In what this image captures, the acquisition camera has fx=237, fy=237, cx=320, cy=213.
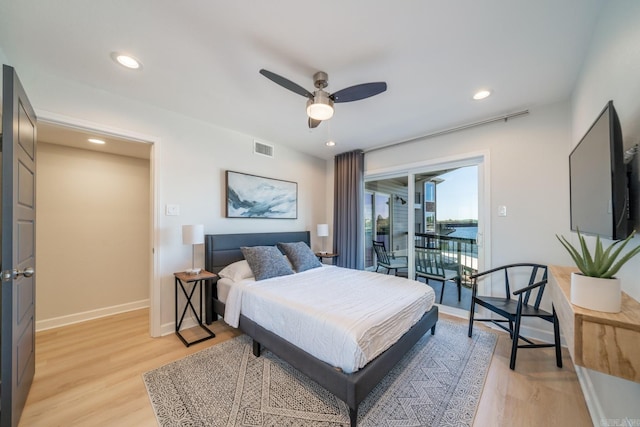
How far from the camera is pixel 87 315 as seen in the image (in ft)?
10.3

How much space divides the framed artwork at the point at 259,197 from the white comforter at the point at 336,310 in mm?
1178

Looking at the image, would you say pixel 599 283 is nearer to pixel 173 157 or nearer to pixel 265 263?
pixel 265 263

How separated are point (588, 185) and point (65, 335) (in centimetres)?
497

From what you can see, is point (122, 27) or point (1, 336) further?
point (122, 27)

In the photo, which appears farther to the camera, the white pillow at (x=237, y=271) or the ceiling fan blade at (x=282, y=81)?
the white pillow at (x=237, y=271)

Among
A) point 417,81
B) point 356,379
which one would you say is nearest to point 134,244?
point 356,379

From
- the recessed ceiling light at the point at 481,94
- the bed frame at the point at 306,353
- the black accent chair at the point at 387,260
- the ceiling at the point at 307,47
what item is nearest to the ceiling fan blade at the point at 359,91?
the ceiling at the point at 307,47

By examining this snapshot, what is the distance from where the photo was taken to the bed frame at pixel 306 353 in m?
1.49

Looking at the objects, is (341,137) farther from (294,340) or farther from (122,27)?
(294,340)

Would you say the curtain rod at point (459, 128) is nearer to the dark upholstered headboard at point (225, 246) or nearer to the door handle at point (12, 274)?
the dark upholstered headboard at point (225, 246)

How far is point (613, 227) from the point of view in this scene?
1.15m

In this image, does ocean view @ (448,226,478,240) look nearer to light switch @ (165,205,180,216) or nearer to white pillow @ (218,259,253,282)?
white pillow @ (218,259,253,282)

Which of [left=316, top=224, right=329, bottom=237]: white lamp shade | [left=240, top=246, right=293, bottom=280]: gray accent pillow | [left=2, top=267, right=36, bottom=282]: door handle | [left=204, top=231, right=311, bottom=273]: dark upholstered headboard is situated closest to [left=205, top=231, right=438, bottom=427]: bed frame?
[left=204, top=231, right=311, bottom=273]: dark upholstered headboard

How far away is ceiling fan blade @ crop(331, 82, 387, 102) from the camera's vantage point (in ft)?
6.02
